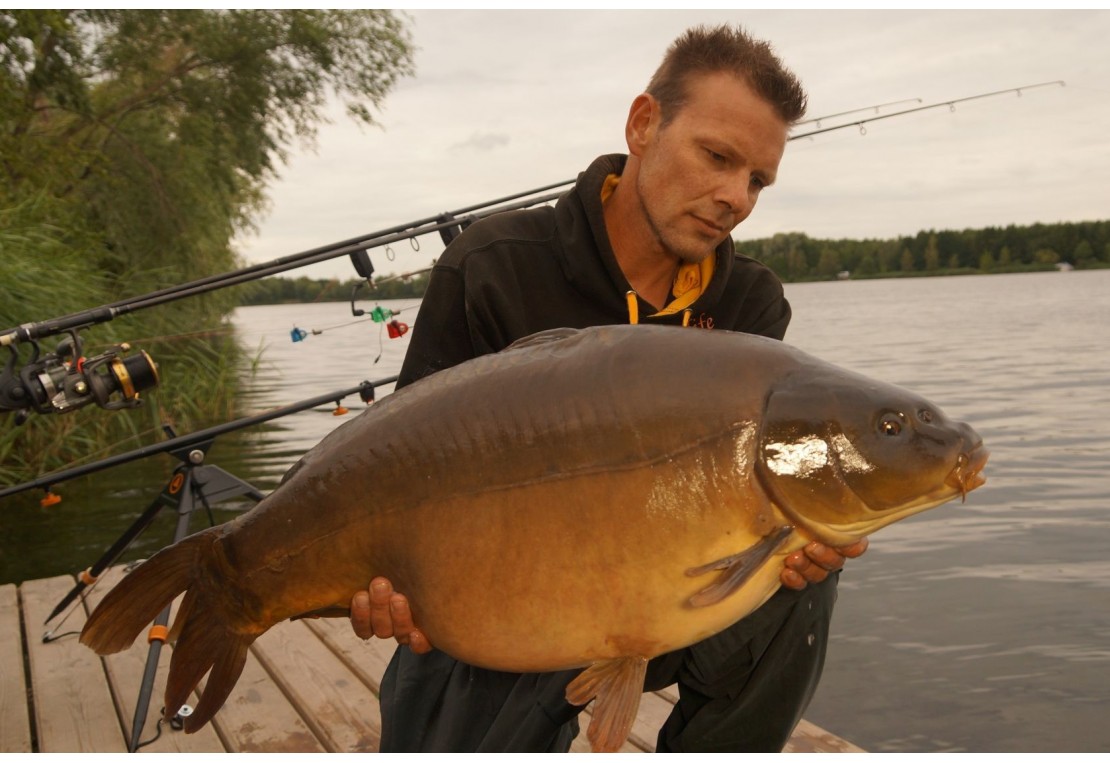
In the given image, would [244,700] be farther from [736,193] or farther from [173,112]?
[173,112]

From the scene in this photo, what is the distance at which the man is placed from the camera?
7.43 feet

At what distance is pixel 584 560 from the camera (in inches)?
71.1

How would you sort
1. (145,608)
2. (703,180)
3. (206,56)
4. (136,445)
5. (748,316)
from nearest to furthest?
(145,608) < (703,180) < (748,316) < (136,445) < (206,56)

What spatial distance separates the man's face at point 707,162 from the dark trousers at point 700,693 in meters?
0.87

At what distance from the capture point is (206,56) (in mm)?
14414

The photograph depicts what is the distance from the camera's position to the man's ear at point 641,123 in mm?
2602

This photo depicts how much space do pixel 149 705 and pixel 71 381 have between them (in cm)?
105

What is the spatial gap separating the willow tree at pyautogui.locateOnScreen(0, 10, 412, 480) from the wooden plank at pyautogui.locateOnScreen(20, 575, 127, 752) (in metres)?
7.89

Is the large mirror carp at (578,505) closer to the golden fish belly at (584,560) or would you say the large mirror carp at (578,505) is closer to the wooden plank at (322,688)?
the golden fish belly at (584,560)

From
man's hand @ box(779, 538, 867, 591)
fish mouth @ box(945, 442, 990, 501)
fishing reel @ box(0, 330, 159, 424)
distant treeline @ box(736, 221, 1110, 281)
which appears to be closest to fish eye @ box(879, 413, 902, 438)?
fish mouth @ box(945, 442, 990, 501)

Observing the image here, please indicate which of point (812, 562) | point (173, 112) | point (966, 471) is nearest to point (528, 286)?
point (812, 562)
